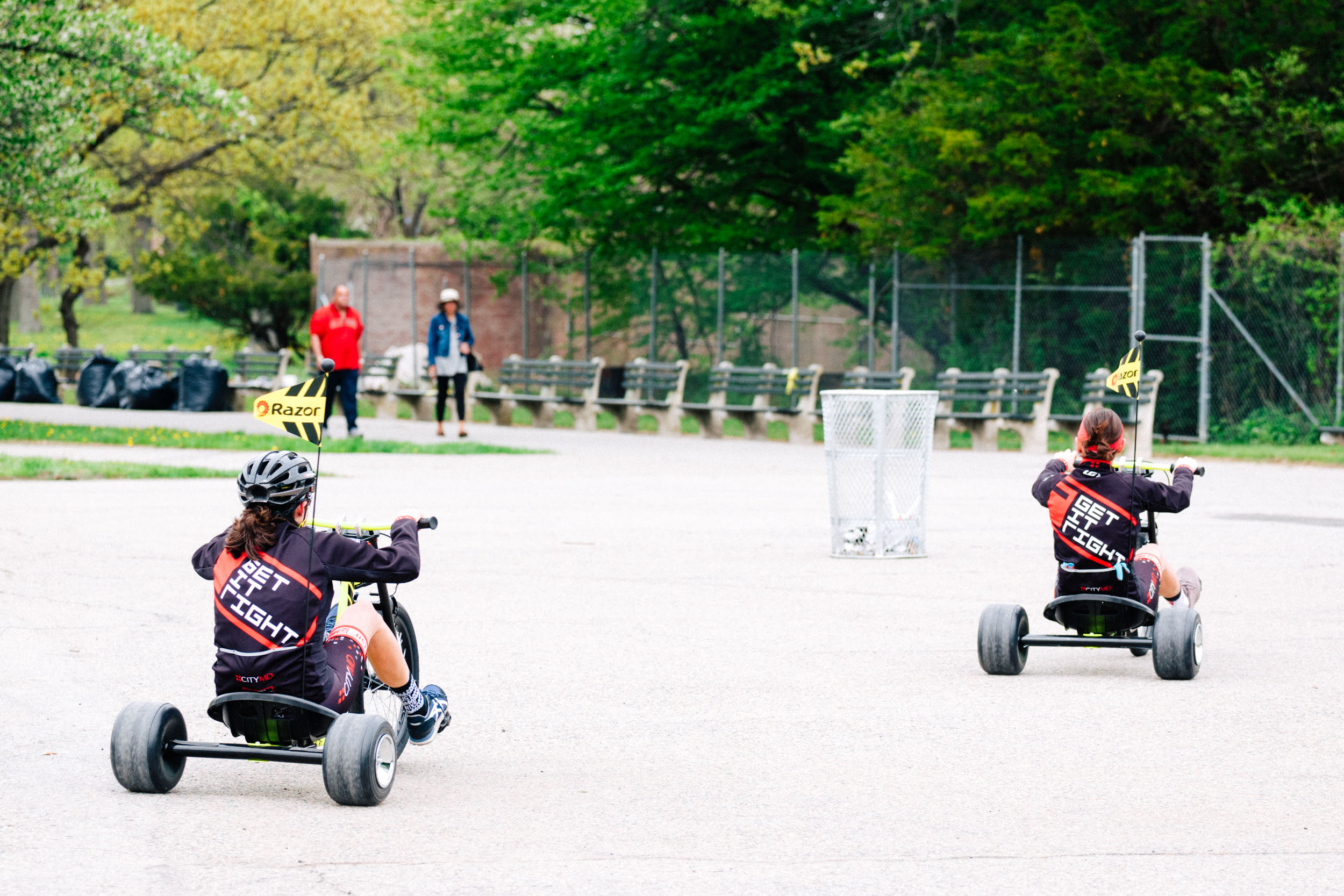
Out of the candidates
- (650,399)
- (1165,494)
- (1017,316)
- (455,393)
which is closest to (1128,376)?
(1165,494)

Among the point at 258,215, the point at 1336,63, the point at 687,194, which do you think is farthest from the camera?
the point at 258,215

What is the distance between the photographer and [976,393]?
23.0 m

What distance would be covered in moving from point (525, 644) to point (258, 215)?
3823 centimetres

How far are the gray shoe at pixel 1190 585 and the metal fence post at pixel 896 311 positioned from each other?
1640 centimetres

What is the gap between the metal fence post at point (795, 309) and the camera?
2519cm

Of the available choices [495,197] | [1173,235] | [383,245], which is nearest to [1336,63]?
[1173,235]

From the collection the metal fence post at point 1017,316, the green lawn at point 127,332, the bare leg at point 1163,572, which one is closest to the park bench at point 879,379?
the metal fence post at point 1017,316

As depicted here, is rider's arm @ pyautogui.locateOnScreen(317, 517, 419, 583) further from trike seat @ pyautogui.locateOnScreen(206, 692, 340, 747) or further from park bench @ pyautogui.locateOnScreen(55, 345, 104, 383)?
park bench @ pyautogui.locateOnScreen(55, 345, 104, 383)

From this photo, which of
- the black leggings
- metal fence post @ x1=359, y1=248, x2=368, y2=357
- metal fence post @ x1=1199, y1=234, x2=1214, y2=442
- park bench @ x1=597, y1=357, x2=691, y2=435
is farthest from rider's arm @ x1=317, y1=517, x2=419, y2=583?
metal fence post @ x1=359, y1=248, x2=368, y2=357

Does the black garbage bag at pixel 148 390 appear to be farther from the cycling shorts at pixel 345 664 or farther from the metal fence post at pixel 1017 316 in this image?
the cycling shorts at pixel 345 664

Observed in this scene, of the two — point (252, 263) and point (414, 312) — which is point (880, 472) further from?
point (252, 263)


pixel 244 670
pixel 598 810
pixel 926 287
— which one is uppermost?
pixel 926 287

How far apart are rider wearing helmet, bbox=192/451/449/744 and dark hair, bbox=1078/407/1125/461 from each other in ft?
10.9

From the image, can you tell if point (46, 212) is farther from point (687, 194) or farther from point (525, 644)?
point (525, 644)
